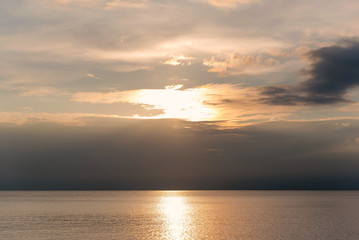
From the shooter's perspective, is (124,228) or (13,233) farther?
(124,228)

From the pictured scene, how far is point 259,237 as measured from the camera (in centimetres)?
8100

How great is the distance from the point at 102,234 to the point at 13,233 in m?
18.4

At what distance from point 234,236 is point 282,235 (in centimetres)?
976

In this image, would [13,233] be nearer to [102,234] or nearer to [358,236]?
[102,234]

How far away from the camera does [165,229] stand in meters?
98.8

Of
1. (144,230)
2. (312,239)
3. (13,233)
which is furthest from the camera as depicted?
(144,230)

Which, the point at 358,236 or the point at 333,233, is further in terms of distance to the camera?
the point at 333,233

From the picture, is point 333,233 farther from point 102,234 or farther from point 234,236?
point 102,234

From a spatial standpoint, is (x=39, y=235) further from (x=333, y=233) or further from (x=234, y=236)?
(x=333, y=233)

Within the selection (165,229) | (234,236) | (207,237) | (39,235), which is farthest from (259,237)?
(39,235)

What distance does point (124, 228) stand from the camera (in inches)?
3797

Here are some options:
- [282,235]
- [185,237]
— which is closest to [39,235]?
[185,237]

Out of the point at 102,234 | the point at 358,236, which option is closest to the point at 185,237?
the point at 102,234

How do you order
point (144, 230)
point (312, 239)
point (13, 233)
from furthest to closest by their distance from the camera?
point (144, 230), point (13, 233), point (312, 239)
